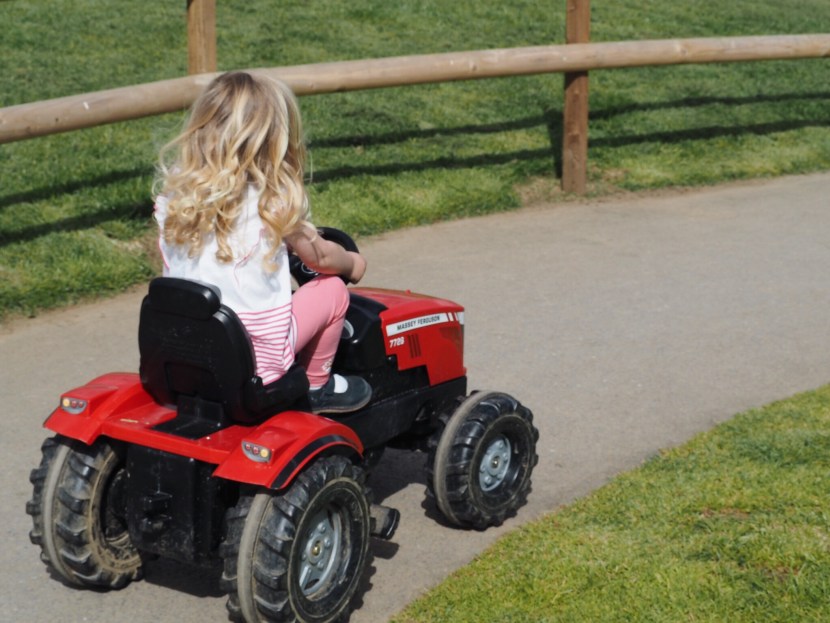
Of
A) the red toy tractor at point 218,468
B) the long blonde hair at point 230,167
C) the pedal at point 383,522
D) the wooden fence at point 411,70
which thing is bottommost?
the pedal at point 383,522

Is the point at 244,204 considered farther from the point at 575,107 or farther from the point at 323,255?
the point at 575,107

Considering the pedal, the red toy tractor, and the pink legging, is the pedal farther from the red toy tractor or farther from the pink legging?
the pink legging

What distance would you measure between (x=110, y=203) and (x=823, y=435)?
466 cm

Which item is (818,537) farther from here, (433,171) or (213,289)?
(433,171)

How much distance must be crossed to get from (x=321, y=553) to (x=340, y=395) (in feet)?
1.90

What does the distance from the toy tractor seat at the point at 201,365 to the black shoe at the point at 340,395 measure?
0.20m

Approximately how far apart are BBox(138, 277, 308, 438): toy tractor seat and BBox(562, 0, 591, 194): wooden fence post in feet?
19.0

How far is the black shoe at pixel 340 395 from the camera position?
4.27 meters

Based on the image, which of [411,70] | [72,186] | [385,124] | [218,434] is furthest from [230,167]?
[385,124]

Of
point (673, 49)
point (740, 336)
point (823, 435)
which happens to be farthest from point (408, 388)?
point (673, 49)

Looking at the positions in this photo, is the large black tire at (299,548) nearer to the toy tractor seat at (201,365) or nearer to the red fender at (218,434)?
the red fender at (218,434)

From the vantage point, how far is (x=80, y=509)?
403 cm

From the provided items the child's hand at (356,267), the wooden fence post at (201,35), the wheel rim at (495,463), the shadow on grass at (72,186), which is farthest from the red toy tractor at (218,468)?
the wooden fence post at (201,35)

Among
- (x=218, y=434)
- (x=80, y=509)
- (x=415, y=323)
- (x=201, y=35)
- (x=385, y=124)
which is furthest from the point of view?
(x=385, y=124)
